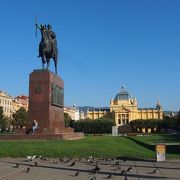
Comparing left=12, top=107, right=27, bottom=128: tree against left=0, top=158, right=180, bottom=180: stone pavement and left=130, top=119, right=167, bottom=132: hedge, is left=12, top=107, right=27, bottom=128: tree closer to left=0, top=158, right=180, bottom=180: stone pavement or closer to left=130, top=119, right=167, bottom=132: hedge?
left=130, top=119, right=167, bottom=132: hedge

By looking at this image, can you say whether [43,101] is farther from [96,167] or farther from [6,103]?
[6,103]

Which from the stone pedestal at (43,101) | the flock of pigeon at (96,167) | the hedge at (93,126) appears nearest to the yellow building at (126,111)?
the hedge at (93,126)

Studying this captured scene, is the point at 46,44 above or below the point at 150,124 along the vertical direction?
above

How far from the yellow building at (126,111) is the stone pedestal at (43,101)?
14091 centimetres

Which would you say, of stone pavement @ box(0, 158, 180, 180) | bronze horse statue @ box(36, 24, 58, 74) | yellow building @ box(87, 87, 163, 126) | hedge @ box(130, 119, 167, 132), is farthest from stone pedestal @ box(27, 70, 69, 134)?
yellow building @ box(87, 87, 163, 126)

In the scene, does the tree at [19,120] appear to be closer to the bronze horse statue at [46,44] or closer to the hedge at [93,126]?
the hedge at [93,126]

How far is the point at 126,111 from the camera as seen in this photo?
176 metres

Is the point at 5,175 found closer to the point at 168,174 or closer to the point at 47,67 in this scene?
the point at 168,174

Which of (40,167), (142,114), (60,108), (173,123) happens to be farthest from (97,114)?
(40,167)

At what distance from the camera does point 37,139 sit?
27.8 meters

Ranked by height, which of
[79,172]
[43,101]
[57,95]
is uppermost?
[57,95]

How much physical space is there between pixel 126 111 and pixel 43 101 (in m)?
148

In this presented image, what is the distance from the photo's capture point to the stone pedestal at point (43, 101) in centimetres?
2972

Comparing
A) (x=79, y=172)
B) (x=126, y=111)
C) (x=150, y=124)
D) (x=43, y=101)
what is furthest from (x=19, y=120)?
(x=79, y=172)
